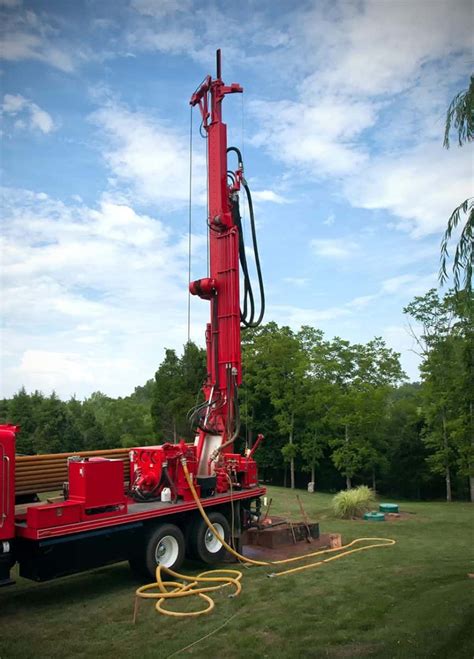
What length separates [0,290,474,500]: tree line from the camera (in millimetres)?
27500

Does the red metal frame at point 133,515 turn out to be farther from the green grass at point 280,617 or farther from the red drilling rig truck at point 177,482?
the green grass at point 280,617

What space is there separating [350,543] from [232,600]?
16.6 feet

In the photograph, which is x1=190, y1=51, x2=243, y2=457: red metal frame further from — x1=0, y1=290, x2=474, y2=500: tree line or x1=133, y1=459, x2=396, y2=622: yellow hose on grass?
x1=0, y1=290, x2=474, y2=500: tree line

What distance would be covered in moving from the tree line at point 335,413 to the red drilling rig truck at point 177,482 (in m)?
13.9

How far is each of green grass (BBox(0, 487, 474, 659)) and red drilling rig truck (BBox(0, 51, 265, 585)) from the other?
2.30 feet

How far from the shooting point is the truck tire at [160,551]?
344 inches

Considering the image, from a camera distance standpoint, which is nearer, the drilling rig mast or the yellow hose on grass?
the yellow hose on grass

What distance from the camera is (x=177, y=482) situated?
32.3 feet

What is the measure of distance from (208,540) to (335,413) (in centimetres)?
2129

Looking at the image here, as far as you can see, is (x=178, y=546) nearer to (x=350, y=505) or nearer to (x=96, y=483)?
(x=96, y=483)

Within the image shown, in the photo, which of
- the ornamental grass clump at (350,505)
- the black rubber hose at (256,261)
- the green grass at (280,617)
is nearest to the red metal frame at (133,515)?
the green grass at (280,617)

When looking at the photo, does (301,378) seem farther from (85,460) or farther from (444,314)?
(85,460)

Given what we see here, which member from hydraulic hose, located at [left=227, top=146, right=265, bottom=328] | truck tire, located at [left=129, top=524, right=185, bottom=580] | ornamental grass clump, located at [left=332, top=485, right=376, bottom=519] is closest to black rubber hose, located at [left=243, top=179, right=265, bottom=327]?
hydraulic hose, located at [left=227, top=146, right=265, bottom=328]

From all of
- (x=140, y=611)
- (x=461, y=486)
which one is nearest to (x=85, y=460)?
(x=140, y=611)
